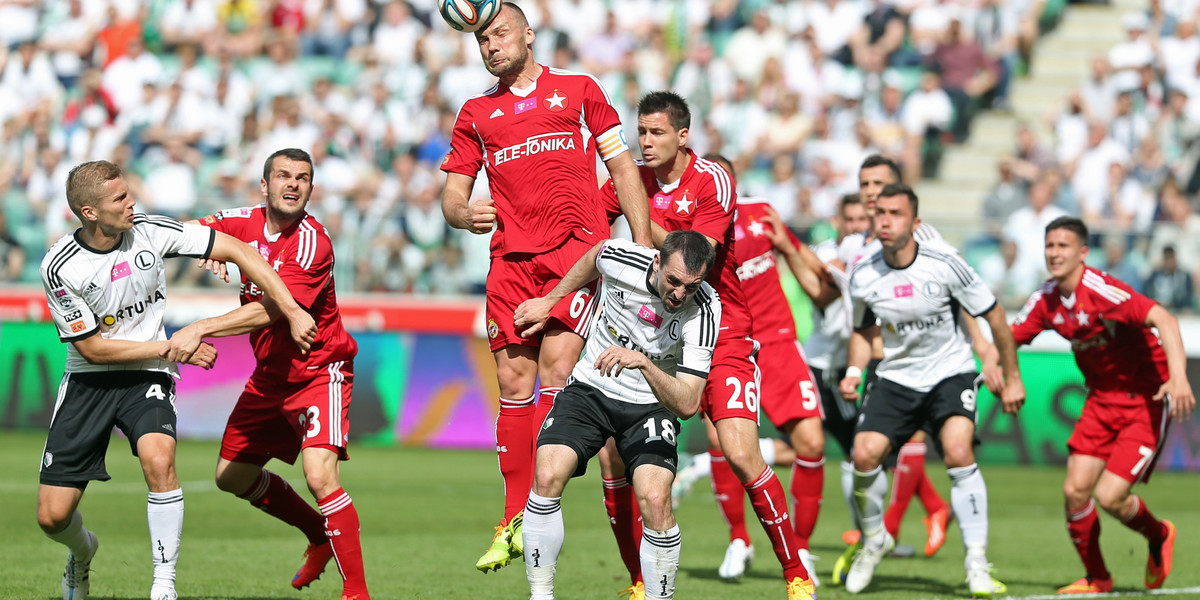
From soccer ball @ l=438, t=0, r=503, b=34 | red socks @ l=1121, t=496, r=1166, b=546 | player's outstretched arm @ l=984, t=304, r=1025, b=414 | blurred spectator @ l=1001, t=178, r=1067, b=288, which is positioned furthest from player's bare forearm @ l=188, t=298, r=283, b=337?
blurred spectator @ l=1001, t=178, r=1067, b=288

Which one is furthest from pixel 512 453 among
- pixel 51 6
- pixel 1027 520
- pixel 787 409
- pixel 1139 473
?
pixel 51 6

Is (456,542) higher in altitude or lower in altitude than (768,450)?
lower

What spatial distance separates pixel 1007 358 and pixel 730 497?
2.07 meters

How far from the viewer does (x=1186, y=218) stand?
16.8 meters

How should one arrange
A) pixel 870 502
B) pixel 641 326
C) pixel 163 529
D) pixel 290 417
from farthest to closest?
pixel 870 502 < pixel 290 417 < pixel 163 529 < pixel 641 326

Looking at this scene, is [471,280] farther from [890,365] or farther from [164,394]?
[164,394]

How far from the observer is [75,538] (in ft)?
25.2

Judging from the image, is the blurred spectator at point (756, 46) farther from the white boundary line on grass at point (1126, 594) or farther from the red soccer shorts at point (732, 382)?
the red soccer shorts at point (732, 382)

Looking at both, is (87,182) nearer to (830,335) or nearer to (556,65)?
(830,335)

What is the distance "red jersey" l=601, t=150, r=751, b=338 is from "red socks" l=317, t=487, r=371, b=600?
2.23 m

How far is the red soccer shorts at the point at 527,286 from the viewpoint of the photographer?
7727 millimetres

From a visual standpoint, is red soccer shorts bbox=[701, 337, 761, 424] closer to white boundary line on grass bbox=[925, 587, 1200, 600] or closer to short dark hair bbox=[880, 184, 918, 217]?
short dark hair bbox=[880, 184, 918, 217]

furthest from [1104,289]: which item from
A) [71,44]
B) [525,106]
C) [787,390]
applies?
[71,44]

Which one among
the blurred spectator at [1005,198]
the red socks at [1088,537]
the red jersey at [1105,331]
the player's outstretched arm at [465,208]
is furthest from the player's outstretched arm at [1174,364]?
the blurred spectator at [1005,198]
